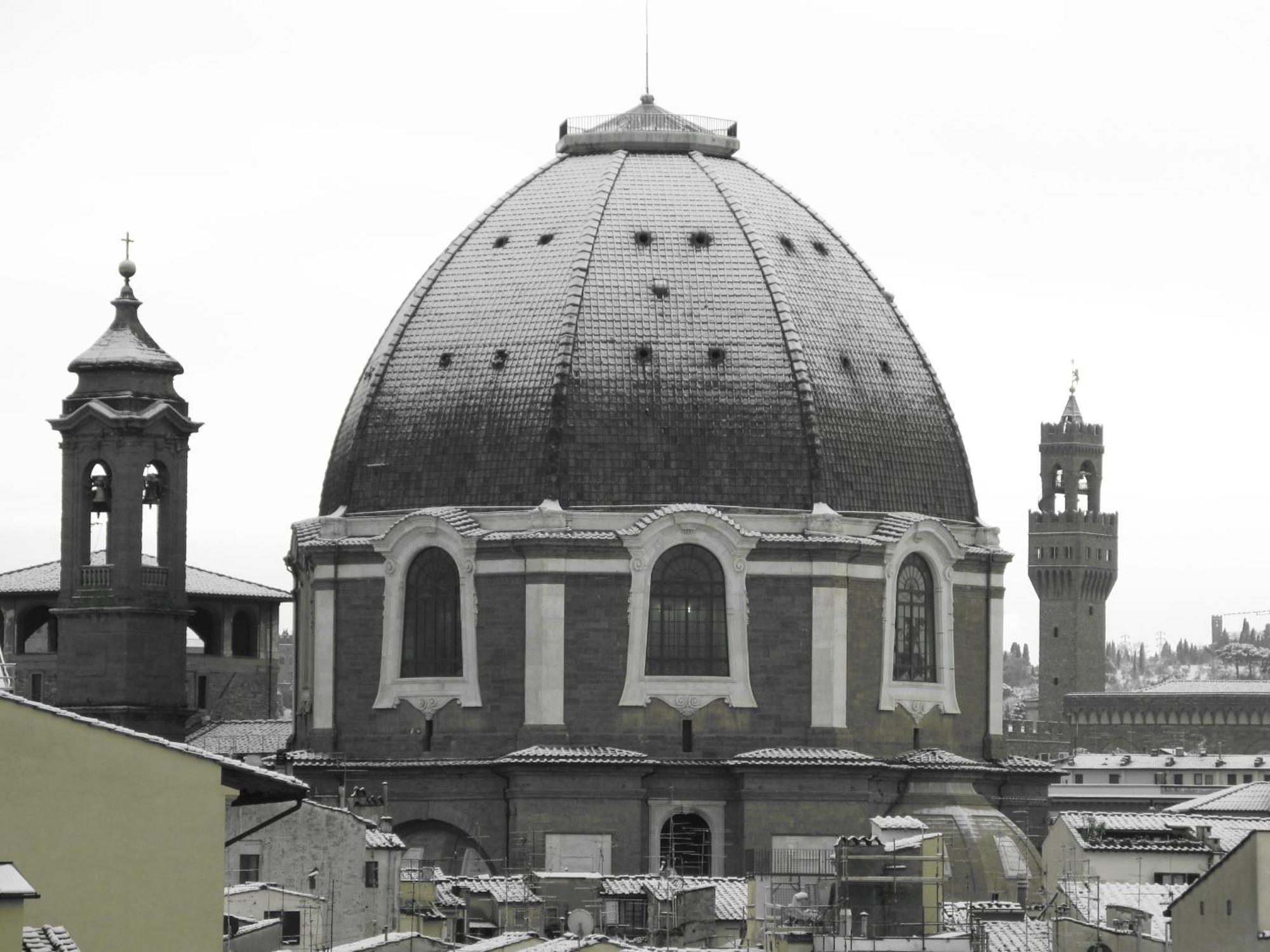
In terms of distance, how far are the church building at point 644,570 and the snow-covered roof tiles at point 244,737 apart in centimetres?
610

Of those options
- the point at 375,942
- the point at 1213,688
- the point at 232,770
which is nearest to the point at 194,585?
the point at 375,942

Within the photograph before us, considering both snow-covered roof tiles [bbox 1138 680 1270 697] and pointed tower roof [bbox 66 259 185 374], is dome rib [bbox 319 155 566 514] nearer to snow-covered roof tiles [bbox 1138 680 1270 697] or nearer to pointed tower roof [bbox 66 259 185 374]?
pointed tower roof [bbox 66 259 185 374]

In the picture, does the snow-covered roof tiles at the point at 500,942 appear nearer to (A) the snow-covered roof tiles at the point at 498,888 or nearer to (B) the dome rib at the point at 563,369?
(A) the snow-covered roof tiles at the point at 498,888

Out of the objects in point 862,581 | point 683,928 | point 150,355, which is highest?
point 150,355

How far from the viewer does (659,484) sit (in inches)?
2719

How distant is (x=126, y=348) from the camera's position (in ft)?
243

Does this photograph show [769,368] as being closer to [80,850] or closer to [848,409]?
[848,409]

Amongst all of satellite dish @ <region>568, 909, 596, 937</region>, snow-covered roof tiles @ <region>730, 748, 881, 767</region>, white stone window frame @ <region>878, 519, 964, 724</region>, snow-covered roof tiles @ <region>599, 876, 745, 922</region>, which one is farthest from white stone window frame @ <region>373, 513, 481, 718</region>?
satellite dish @ <region>568, 909, 596, 937</region>

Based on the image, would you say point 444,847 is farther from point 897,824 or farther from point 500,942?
point 500,942

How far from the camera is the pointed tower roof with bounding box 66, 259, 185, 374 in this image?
242 feet

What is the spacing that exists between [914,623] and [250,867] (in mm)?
18746

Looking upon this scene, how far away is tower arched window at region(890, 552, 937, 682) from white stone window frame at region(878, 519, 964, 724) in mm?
91

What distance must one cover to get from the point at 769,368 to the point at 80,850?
3996cm

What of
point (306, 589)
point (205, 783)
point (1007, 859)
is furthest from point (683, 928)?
point (205, 783)
